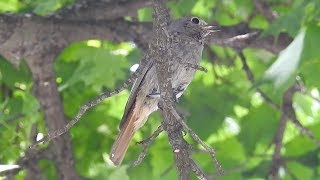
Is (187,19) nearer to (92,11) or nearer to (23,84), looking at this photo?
(92,11)

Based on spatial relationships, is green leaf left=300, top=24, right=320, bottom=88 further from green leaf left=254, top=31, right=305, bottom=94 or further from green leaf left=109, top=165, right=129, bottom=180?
green leaf left=109, top=165, right=129, bottom=180

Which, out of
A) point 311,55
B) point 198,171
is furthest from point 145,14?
point 198,171

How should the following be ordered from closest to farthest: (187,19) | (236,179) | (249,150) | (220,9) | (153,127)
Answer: (187,19), (236,179), (249,150), (153,127), (220,9)

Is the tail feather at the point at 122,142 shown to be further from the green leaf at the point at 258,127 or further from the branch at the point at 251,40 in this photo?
the green leaf at the point at 258,127

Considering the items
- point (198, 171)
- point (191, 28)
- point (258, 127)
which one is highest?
point (198, 171)

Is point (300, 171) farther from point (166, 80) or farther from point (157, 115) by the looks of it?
point (166, 80)

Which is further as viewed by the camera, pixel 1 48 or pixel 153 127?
pixel 153 127

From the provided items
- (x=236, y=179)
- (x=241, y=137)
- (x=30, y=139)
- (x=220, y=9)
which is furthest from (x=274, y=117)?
(x=30, y=139)

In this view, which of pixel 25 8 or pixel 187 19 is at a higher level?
pixel 187 19

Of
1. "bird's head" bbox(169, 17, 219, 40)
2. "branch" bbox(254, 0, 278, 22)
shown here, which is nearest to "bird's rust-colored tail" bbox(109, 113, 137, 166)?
"bird's head" bbox(169, 17, 219, 40)
